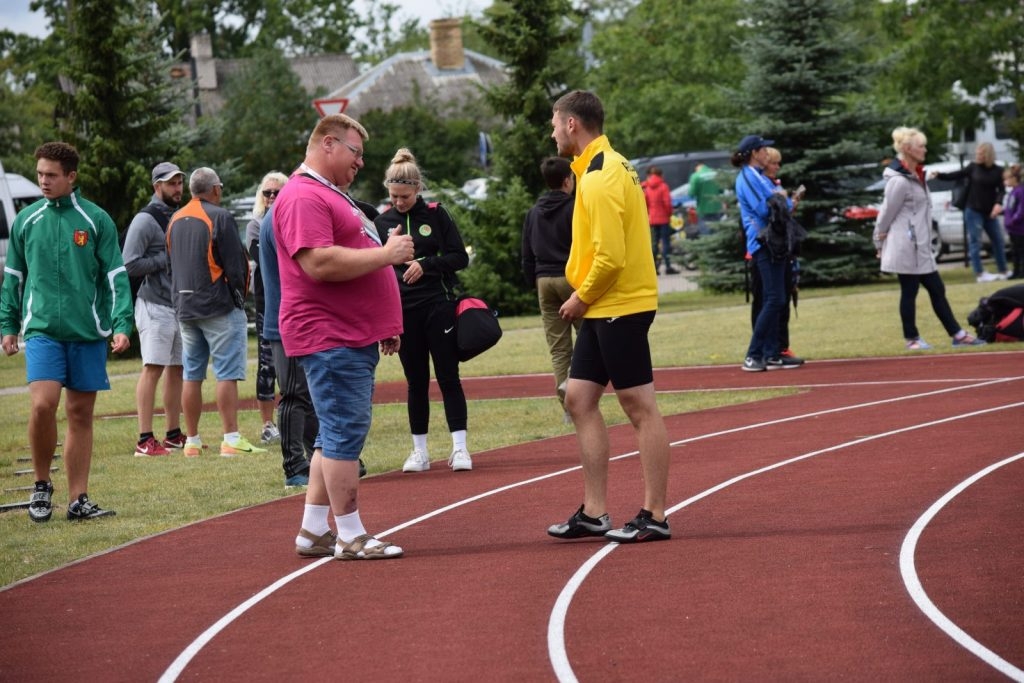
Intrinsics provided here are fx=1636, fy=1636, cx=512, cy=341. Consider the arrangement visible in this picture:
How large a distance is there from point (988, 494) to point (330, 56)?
286ft

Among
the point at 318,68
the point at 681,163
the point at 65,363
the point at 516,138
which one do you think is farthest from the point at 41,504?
the point at 318,68

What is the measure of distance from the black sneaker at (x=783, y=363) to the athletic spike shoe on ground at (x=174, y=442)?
243 inches

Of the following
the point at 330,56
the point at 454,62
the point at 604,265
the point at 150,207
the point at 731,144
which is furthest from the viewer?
the point at 330,56

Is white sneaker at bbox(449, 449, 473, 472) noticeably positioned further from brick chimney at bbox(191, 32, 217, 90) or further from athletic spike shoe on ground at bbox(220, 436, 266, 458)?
brick chimney at bbox(191, 32, 217, 90)

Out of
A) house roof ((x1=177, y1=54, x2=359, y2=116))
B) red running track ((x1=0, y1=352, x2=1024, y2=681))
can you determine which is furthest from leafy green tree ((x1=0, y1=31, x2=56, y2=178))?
house roof ((x1=177, y1=54, x2=359, y2=116))

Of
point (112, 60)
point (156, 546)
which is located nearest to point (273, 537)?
point (156, 546)

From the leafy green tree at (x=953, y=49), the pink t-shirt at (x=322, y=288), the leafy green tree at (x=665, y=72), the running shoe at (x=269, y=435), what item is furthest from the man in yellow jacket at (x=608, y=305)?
the leafy green tree at (x=665, y=72)

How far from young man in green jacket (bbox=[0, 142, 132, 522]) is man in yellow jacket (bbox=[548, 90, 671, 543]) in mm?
2893

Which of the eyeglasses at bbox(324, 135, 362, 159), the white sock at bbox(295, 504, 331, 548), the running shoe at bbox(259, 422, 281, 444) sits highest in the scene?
the eyeglasses at bbox(324, 135, 362, 159)

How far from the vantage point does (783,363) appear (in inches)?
650

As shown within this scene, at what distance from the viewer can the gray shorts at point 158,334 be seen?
12.7 meters

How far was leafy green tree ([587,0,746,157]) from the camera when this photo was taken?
2112 inches

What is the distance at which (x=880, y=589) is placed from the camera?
691 cm

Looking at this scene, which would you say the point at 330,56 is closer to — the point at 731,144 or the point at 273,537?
the point at 731,144
